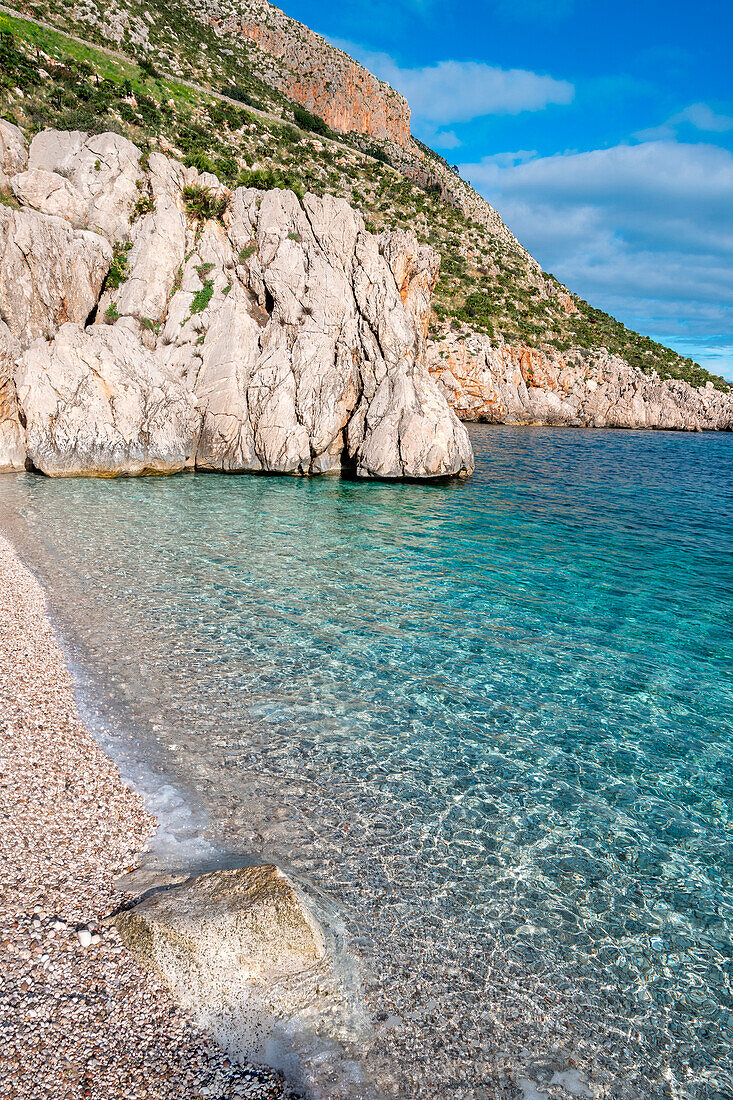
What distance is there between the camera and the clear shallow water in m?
5.31

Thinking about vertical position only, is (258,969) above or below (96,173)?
below

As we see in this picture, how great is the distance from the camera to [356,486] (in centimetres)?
3012

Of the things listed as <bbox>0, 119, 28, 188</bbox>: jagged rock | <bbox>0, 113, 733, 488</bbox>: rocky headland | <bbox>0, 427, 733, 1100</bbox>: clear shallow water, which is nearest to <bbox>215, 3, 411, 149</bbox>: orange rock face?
<bbox>0, 119, 28, 188</bbox>: jagged rock

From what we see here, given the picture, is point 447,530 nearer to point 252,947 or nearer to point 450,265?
point 252,947

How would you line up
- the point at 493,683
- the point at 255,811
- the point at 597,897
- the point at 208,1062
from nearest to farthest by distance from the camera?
the point at 208,1062 → the point at 597,897 → the point at 255,811 → the point at 493,683

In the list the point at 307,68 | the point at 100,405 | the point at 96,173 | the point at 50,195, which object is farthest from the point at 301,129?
the point at 100,405

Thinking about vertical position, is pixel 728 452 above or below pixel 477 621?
above

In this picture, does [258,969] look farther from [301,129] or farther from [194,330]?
[301,129]

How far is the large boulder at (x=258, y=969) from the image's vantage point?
182 inches

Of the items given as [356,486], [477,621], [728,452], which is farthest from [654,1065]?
[728,452]

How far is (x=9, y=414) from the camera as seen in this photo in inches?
1024

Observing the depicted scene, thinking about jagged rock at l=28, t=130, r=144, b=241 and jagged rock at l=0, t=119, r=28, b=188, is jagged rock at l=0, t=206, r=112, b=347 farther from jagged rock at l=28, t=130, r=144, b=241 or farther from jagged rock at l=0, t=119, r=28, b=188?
jagged rock at l=0, t=119, r=28, b=188

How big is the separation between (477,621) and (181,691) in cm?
757

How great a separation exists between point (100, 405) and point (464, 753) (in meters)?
25.3
